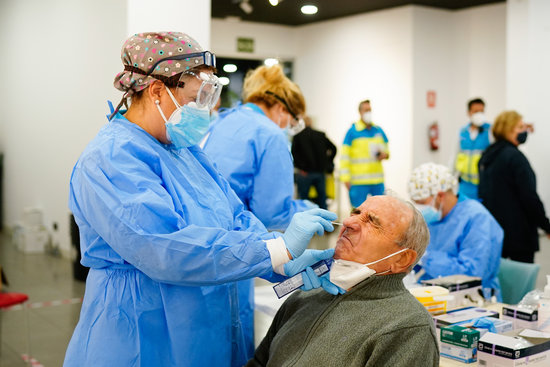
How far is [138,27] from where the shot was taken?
3.91 metres

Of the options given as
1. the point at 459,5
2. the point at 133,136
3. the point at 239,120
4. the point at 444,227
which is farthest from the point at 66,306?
the point at 459,5

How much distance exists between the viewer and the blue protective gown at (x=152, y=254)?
157cm

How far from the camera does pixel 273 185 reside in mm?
2855

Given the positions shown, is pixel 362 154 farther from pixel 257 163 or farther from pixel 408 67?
pixel 257 163

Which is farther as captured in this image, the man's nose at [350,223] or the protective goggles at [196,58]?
the man's nose at [350,223]

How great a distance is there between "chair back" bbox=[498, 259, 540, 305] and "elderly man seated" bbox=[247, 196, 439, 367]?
4.49ft

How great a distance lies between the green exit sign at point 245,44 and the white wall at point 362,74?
1045 millimetres

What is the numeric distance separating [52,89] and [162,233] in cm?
641

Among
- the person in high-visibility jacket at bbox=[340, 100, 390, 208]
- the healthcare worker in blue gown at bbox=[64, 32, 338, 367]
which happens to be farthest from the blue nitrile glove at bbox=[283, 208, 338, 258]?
Result: the person in high-visibility jacket at bbox=[340, 100, 390, 208]

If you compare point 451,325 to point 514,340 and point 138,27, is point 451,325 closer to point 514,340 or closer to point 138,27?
point 514,340

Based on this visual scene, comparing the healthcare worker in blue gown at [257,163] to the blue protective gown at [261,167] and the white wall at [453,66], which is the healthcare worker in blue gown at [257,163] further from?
the white wall at [453,66]

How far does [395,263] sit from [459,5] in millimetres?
8737

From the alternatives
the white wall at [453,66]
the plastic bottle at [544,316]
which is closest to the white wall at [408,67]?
the white wall at [453,66]

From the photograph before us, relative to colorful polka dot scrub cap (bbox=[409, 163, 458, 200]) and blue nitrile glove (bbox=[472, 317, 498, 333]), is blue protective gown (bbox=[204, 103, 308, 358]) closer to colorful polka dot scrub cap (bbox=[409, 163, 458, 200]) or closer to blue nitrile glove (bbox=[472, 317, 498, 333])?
colorful polka dot scrub cap (bbox=[409, 163, 458, 200])
